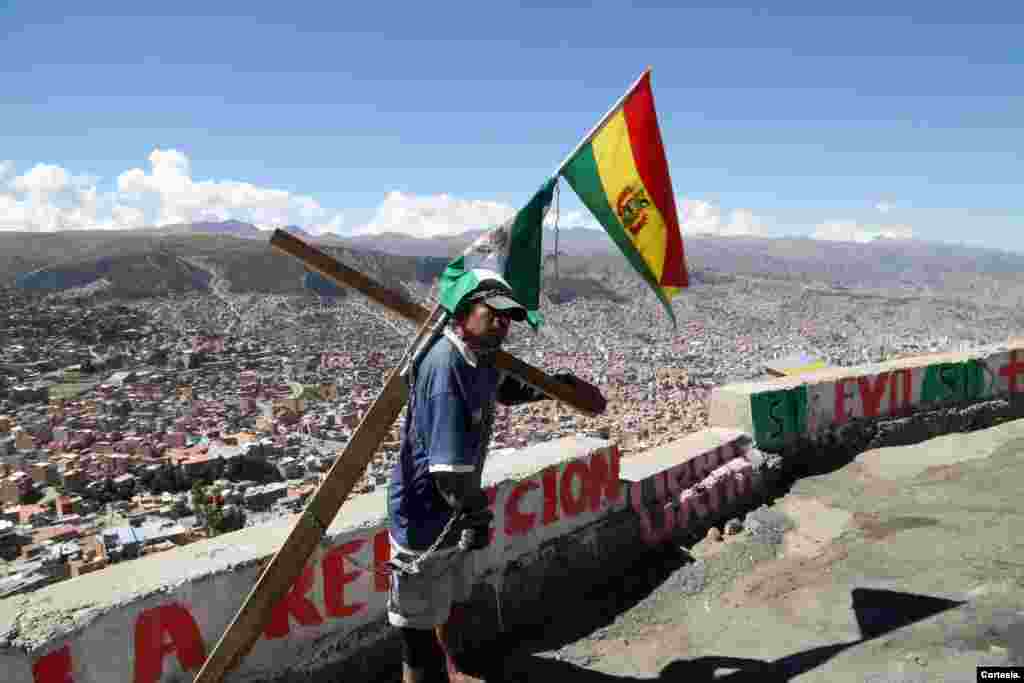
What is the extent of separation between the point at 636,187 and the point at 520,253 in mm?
714

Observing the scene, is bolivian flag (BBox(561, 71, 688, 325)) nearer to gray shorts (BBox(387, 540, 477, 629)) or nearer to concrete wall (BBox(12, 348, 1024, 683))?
concrete wall (BBox(12, 348, 1024, 683))

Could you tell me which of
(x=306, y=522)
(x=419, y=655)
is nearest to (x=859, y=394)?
(x=419, y=655)

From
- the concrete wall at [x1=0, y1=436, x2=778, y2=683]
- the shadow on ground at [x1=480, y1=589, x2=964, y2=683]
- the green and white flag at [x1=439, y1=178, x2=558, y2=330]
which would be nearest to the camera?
the concrete wall at [x1=0, y1=436, x2=778, y2=683]

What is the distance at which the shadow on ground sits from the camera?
132 inches

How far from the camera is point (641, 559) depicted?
468cm

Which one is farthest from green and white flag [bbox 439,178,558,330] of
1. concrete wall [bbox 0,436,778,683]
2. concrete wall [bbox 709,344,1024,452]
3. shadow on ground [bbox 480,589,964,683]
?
concrete wall [bbox 709,344,1024,452]

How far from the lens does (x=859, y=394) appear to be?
644 cm

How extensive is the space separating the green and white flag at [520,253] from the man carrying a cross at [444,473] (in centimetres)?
47

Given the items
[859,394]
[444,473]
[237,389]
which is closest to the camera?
[444,473]

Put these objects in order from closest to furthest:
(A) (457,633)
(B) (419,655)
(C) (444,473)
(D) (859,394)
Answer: (C) (444,473), (B) (419,655), (A) (457,633), (D) (859,394)

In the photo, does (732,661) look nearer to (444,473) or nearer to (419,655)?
(419,655)

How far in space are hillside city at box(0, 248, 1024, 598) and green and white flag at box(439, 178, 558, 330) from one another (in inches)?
11.0

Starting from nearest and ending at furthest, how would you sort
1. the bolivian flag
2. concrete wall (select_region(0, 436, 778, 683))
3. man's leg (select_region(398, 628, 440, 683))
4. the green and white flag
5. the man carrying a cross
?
1. the man carrying a cross
2. concrete wall (select_region(0, 436, 778, 683))
3. man's leg (select_region(398, 628, 440, 683))
4. the green and white flag
5. the bolivian flag

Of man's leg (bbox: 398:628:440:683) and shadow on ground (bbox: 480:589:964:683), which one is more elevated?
man's leg (bbox: 398:628:440:683)
